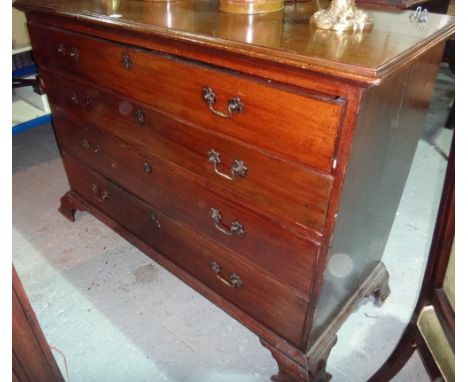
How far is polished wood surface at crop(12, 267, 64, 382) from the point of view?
0.79 metres

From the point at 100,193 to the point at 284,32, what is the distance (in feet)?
3.67

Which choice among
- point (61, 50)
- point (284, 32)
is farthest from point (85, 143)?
point (284, 32)

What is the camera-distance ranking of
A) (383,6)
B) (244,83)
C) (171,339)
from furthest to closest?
(171,339) < (383,6) < (244,83)

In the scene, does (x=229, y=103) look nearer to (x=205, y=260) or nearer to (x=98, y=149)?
(x=205, y=260)

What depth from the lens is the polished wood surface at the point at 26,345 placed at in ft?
2.59

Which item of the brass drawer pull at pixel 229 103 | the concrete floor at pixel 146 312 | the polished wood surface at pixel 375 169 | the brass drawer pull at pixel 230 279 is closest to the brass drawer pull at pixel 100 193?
the concrete floor at pixel 146 312

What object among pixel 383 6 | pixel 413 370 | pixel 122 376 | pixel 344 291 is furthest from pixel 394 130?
pixel 122 376

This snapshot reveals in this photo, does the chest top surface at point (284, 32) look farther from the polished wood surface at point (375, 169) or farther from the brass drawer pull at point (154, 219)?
the brass drawer pull at point (154, 219)

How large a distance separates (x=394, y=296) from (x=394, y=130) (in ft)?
2.85

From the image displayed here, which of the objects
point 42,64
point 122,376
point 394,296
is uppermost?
point 42,64

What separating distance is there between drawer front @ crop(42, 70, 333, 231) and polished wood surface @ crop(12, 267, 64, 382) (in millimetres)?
554
